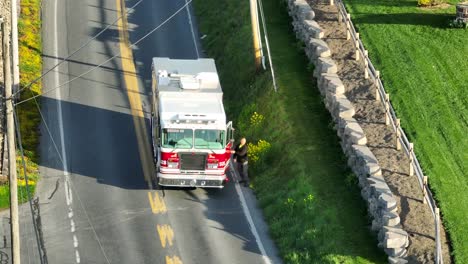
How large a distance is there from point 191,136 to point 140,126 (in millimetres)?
7094

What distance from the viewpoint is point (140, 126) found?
5109cm

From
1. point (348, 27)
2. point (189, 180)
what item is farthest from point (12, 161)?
point (348, 27)

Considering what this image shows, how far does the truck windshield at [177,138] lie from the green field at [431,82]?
7.92m

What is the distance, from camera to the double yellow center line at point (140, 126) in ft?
141

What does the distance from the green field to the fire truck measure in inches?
270

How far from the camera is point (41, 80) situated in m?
55.5

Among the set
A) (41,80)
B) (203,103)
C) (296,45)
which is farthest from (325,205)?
(41,80)

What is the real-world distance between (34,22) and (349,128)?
21485 millimetres

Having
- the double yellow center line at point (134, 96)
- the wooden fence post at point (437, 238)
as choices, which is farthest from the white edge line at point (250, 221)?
the wooden fence post at point (437, 238)

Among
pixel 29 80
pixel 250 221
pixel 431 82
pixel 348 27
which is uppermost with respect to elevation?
pixel 348 27

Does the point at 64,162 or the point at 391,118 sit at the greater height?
the point at 391,118

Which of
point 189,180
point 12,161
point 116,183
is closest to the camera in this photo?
point 12,161

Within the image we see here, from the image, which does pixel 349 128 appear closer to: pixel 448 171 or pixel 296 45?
pixel 448 171

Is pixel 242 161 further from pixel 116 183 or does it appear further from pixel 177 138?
pixel 116 183
